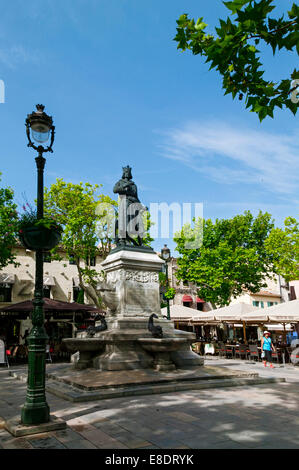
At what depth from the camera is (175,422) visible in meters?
5.80

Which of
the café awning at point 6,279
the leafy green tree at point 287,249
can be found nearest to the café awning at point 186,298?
the leafy green tree at point 287,249

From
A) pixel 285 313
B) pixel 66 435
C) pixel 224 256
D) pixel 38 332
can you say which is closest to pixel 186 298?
pixel 224 256

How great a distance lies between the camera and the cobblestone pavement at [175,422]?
4.80 metres

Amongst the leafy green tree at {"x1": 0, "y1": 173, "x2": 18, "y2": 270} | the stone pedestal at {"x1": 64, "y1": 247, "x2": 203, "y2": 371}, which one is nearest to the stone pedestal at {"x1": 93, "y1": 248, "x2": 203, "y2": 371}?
the stone pedestal at {"x1": 64, "y1": 247, "x2": 203, "y2": 371}

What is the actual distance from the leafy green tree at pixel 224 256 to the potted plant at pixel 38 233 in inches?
1062

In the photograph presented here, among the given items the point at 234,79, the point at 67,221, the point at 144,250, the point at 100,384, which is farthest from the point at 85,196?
the point at 234,79

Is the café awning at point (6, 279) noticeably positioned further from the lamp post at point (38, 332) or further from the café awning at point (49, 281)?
the lamp post at point (38, 332)

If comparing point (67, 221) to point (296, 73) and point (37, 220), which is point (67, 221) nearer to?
point (37, 220)

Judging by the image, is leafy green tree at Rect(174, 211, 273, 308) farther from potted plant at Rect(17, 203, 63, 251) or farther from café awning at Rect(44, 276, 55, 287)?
potted plant at Rect(17, 203, 63, 251)

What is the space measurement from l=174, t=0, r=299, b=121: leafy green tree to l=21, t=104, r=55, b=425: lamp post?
286 centimetres

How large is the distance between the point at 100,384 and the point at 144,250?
5.10 meters

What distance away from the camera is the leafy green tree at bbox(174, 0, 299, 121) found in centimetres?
376
